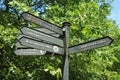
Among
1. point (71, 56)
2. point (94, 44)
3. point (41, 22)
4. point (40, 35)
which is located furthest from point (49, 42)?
point (71, 56)

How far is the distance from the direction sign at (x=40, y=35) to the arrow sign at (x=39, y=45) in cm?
11

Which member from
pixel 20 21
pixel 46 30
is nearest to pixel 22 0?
pixel 20 21

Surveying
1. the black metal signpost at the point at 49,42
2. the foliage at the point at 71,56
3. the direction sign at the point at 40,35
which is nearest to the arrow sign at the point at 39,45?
the black metal signpost at the point at 49,42

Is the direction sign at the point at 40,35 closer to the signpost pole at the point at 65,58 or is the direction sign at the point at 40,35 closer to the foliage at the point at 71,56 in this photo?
the signpost pole at the point at 65,58

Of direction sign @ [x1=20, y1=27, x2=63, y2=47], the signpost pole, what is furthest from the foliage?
direction sign @ [x1=20, y1=27, x2=63, y2=47]

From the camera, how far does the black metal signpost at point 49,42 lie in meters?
5.05

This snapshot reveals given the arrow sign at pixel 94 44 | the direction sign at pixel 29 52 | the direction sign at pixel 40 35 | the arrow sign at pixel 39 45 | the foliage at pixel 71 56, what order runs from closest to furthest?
the arrow sign at pixel 39 45, the direction sign at pixel 40 35, the arrow sign at pixel 94 44, the direction sign at pixel 29 52, the foliage at pixel 71 56

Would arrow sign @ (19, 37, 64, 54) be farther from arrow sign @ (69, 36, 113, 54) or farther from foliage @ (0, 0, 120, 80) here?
foliage @ (0, 0, 120, 80)

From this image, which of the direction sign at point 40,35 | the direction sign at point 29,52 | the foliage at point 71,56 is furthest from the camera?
the foliage at point 71,56

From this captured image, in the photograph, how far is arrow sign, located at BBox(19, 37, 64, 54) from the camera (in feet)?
15.8

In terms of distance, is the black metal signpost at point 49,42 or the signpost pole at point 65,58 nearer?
the black metal signpost at point 49,42

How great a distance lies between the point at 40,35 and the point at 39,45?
8.5 inches

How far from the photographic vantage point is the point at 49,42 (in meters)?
5.26

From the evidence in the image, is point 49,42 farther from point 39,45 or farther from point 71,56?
point 71,56
